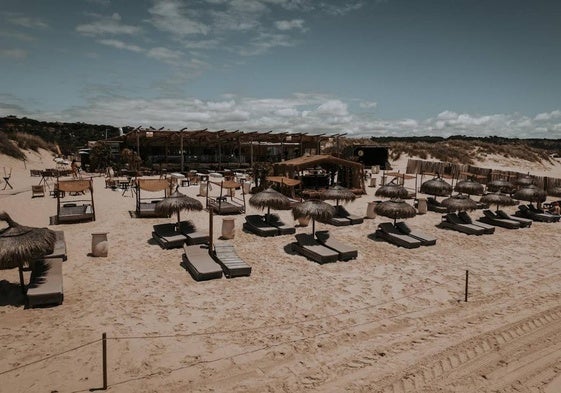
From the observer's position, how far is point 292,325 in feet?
25.5

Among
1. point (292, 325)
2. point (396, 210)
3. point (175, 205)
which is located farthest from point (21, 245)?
→ point (396, 210)

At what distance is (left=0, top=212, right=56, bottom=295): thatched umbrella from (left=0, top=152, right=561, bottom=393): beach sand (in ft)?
3.34

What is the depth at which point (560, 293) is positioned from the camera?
32.3ft

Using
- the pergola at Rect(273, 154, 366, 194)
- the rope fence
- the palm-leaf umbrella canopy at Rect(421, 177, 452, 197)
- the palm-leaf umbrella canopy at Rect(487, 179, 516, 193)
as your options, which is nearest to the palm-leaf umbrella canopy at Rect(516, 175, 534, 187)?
the palm-leaf umbrella canopy at Rect(487, 179, 516, 193)

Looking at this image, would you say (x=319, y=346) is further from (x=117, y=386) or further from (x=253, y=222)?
(x=253, y=222)

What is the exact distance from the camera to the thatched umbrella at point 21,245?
7711 millimetres

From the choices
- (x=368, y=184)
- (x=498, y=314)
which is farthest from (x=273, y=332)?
(x=368, y=184)

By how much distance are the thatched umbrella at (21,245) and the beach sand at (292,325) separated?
1.02 meters

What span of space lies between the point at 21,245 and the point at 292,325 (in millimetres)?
6027

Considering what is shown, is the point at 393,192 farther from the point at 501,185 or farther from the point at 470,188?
the point at 501,185

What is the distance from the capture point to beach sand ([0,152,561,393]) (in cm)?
600

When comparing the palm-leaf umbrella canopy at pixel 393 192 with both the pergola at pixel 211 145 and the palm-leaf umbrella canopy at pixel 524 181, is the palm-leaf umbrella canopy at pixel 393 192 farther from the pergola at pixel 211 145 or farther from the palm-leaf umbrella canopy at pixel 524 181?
the pergola at pixel 211 145

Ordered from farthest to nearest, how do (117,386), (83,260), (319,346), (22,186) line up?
(22,186), (83,260), (319,346), (117,386)

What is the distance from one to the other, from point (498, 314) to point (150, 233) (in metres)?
11.5
